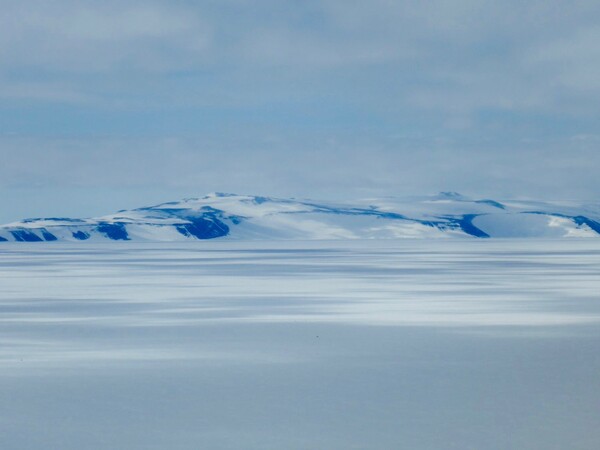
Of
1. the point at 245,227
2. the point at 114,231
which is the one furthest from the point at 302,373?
the point at 245,227

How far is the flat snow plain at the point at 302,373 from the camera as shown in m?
7.63

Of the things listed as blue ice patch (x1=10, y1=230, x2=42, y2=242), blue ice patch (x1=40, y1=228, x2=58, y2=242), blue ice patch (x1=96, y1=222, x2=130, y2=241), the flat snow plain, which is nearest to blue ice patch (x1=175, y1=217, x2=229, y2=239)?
blue ice patch (x1=96, y1=222, x2=130, y2=241)

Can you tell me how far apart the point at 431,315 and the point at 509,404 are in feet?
27.2

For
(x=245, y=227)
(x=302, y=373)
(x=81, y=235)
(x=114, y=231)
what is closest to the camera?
(x=302, y=373)

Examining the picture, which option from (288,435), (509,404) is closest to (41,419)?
(288,435)

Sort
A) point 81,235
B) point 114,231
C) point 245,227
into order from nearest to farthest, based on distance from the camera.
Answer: point 81,235
point 114,231
point 245,227

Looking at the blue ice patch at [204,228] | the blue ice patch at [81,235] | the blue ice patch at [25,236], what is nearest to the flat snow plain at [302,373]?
the blue ice patch at [25,236]

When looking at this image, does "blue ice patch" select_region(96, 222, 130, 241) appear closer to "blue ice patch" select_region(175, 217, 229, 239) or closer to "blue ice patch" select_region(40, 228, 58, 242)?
"blue ice patch" select_region(40, 228, 58, 242)

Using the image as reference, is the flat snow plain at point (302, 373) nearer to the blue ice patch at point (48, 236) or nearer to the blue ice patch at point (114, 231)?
the blue ice patch at point (48, 236)

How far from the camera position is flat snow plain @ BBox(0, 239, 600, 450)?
301 inches

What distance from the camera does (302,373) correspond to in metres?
10.5

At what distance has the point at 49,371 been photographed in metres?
10.7

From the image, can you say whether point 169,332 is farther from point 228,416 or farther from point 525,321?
point 228,416

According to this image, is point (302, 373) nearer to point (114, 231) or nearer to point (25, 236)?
point (25, 236)
